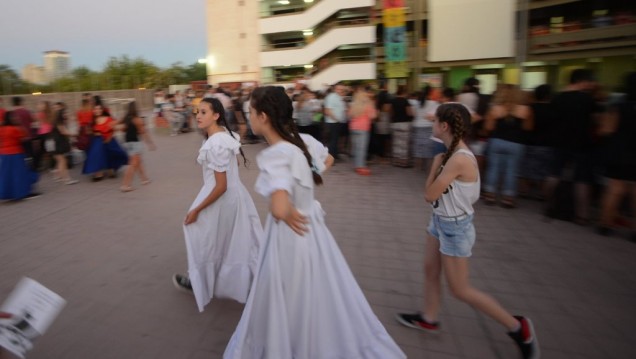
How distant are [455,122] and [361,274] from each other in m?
2.02

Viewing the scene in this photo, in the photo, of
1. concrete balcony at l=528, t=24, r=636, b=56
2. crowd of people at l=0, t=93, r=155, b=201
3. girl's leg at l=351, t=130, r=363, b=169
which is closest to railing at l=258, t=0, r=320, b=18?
concrete balcony at l=528, t=24, r=636, b=56

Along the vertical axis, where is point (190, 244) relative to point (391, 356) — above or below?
above

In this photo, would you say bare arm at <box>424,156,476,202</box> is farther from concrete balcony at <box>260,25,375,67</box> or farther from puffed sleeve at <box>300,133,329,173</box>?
concrete balcony at <box>260,25,375,67</box>

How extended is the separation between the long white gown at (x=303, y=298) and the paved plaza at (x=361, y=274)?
2.11ft

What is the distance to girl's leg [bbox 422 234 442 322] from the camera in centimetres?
291

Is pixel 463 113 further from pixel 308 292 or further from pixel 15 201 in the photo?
pixel 15 201

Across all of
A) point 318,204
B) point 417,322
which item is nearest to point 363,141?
point 417,322

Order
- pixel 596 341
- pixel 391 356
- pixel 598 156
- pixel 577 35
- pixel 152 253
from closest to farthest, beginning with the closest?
pixel 391 356 < pixel 596 341 < pixel 152 253 < pixel 598 156 < pixel 577 35

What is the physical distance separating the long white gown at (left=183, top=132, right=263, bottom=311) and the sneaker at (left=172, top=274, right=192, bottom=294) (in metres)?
0.35

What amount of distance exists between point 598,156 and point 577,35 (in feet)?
62.1

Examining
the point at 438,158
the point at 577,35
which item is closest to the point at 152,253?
the point at 438,158

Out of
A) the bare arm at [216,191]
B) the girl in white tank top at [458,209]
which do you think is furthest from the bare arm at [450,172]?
the bare arm at [216,191]

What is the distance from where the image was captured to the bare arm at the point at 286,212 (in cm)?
202

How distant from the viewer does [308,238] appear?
2244 mm
